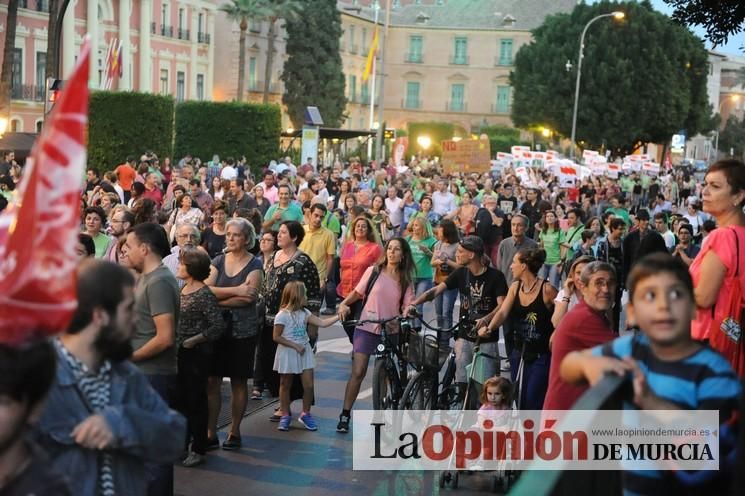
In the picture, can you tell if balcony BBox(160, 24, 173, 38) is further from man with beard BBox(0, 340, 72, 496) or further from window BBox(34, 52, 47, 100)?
man with beard BBox(0, 340, 72, 496)

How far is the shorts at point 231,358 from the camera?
9586 millimetres

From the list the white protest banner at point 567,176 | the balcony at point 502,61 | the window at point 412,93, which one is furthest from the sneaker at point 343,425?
the window at point 412,93

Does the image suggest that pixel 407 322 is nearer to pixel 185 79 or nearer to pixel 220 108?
pixel 220 108

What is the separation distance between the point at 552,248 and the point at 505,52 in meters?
89.5

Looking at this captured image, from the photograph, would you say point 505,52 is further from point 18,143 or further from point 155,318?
point 155,318

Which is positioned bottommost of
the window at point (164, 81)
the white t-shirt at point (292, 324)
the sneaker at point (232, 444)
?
the sneaker at point (232, 444)

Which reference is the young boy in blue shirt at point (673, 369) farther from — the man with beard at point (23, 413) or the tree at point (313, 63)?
the tree at point (313, 63)

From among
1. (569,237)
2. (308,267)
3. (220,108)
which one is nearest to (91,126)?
(220,108)

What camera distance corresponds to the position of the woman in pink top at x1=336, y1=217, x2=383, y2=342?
41.1ft

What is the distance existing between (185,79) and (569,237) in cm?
5656

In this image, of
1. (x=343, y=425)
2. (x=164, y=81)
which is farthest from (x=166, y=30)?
(x=343, y=425)

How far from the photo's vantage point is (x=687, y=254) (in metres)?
14.9

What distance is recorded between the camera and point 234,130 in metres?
47.3

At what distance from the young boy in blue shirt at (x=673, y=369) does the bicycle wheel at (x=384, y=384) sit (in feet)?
19.2
